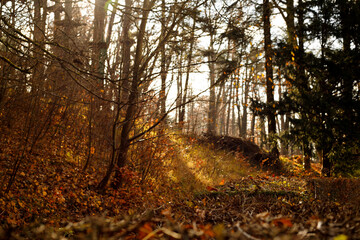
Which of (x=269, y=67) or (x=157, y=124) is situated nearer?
(x=157, y=124)

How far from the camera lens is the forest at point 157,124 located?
2.85m

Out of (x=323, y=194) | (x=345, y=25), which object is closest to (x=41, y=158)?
(x=323, y=194)

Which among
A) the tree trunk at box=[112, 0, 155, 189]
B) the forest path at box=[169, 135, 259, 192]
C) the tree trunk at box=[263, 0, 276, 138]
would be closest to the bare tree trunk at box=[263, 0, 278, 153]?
the tree trunk at box=[263, 0, 276, 138]

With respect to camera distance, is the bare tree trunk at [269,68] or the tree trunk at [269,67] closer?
the bare tree trunk at [269,68]

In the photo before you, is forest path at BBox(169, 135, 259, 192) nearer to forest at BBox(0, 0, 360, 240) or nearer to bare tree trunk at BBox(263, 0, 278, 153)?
forest at BBox(0, 0, 360, 240)

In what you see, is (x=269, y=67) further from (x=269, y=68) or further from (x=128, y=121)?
(x=128, y=121)

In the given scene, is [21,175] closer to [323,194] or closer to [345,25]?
[323,194]

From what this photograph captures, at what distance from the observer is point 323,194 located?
4.67m

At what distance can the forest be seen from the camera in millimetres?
2854

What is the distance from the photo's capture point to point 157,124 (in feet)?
16.6

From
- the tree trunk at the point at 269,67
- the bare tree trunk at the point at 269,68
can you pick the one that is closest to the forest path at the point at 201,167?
the bare tree trunk at the point at 269,68

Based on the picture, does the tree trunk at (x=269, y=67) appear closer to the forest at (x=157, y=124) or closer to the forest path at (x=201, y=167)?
the forest at (x=157, y=124)

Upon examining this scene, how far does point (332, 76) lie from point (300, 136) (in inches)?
94.3

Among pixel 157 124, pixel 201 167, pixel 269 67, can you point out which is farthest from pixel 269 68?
pixel 157 124
